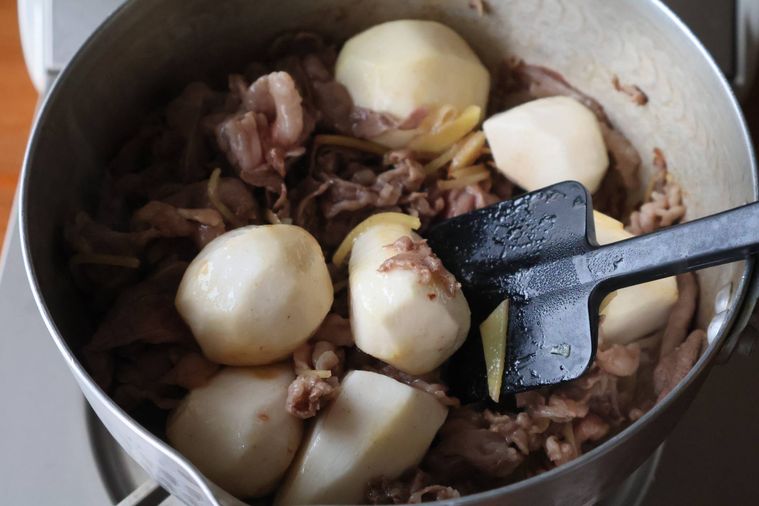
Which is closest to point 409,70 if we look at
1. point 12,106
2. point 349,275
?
point 349,275

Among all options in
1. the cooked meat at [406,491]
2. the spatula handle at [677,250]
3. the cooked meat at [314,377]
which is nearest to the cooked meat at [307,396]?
the cooked meat at [314,377]

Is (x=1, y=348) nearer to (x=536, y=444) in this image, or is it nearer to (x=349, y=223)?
(x=349, y=223)

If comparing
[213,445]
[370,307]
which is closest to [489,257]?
[370,307]

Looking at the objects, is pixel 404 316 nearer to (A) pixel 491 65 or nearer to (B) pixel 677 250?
(B) pixel 677 250

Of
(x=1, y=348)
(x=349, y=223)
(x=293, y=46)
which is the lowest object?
(x=1, y=348)

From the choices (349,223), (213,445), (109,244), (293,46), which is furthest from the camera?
(293,46)

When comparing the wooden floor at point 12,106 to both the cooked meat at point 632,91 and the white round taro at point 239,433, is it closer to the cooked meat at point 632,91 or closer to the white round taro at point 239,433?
the cooked meat at point 632,91
